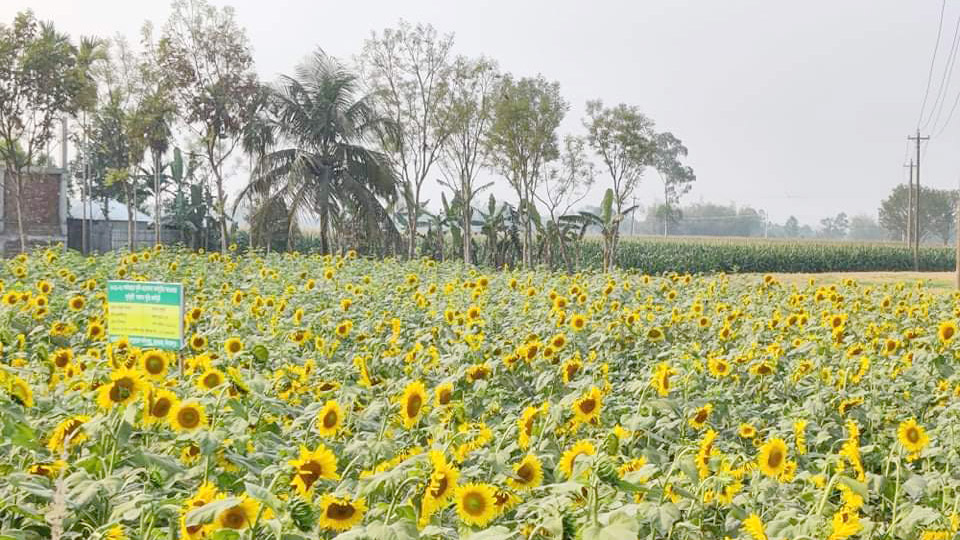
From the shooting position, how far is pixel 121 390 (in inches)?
92.7

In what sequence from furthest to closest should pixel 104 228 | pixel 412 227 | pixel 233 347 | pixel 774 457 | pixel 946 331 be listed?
pixel 104 228
pixel 412 227
pixel 946 331
pixel 233 347
pixel 774 457

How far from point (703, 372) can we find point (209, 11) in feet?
68.0

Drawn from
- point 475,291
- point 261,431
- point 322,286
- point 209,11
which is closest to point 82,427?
point 261,431

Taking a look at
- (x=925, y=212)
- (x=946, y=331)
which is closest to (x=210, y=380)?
(x=946, y=331)

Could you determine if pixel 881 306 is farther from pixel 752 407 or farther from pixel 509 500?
pixel 509 500

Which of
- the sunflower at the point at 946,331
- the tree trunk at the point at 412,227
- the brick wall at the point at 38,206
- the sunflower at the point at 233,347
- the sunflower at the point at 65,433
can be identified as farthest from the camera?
the brick wall at the point at 38,206

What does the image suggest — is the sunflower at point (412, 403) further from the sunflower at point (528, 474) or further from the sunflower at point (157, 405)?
the sunflower at point (157, 405)

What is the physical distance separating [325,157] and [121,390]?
17.2m

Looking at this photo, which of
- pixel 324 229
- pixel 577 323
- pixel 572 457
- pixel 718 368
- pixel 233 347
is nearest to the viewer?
pixel 572 457

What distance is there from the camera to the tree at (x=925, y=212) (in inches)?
3174

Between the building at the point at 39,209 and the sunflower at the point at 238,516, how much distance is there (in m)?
27.3

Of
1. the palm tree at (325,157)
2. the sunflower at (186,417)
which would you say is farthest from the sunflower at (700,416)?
the palm tree at (325,157)

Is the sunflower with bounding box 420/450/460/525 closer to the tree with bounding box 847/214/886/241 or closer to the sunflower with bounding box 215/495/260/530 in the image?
the sunflower with bounding box 215/495/260/530

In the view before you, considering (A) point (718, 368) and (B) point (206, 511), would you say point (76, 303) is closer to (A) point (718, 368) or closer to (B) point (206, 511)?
(A) point (718, 368)
